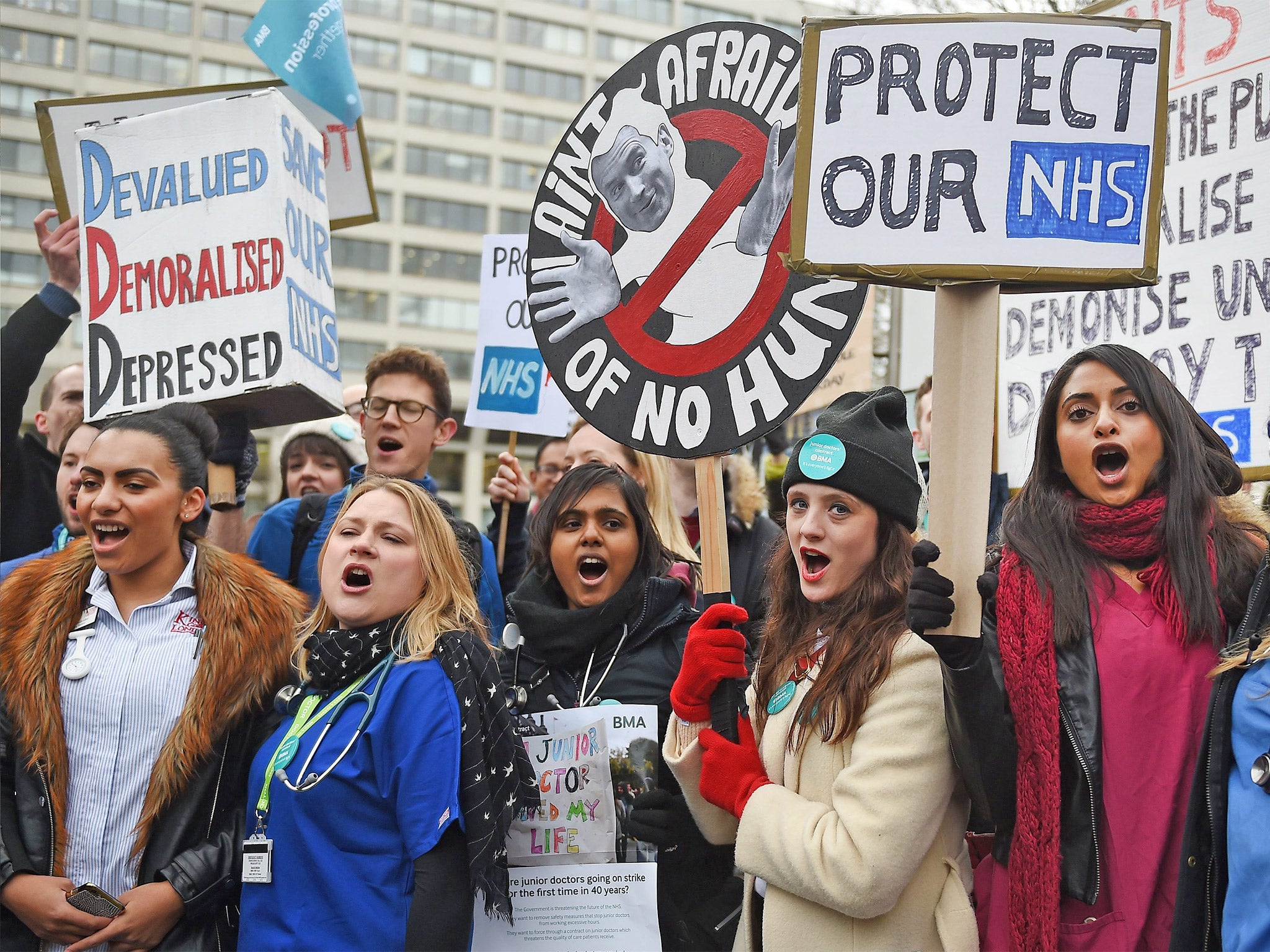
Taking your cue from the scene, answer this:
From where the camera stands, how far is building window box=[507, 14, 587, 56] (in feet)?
179

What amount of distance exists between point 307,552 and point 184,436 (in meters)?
0.80

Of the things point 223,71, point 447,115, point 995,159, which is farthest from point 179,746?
point 447,115

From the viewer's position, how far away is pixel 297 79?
4.80 m

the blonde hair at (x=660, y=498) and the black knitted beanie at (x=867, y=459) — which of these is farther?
the blonde hair at (x=660, y=498)

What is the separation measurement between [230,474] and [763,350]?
1933 mm

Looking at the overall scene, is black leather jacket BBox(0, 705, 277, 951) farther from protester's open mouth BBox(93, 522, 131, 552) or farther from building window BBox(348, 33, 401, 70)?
building window BBox(348, 33, 401, 70)

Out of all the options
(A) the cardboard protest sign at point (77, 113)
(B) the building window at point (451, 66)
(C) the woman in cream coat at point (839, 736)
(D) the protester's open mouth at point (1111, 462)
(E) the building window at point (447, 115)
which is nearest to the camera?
(C) the woman in cream coat at point (839, 736)

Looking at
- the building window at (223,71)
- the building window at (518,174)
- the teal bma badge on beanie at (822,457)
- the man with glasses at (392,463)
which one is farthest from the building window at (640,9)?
the teal bma badge on beanie at (822,457)

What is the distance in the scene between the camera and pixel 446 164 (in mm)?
52969

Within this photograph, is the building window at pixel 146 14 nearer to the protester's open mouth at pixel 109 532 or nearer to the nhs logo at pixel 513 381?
the nhs logo at pixel 513 381

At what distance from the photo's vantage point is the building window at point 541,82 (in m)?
54.4

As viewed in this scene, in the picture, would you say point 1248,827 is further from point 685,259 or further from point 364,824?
point 364,824

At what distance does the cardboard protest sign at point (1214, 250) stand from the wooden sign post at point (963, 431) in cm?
135

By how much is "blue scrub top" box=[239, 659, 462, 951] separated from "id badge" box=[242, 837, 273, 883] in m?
0.02
